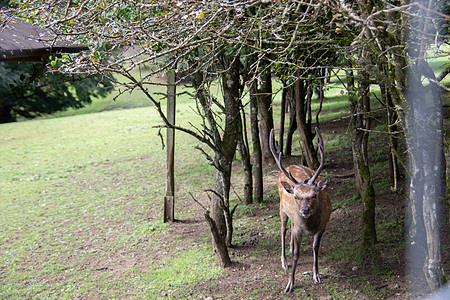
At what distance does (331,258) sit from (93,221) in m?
4.28

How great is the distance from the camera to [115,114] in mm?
22219

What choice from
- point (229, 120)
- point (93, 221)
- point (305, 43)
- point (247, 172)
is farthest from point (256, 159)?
point (305, 43)

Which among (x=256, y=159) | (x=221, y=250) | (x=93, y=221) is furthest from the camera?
(x=93, y=221)

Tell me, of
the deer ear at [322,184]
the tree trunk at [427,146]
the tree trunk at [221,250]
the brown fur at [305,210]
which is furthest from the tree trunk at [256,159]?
the tree trunk at [427,146]

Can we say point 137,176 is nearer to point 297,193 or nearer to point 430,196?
point 297,193

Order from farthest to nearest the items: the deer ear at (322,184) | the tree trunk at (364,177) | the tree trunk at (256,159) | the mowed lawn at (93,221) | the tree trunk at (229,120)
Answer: the tree trunk at (256,159) < the tree trunk at (229,120) < the mowed lawn at (93,221) < the tree trunk at (364,177) < the deer ear at (322,184)

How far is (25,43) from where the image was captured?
482 centimetres

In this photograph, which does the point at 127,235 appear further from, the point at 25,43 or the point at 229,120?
the point at 25,43

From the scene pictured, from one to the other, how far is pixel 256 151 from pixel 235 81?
182 centimetres

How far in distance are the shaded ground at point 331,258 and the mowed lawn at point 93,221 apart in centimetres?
41

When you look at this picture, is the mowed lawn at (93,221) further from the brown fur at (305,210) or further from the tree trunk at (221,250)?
the brown fur at (305,210)

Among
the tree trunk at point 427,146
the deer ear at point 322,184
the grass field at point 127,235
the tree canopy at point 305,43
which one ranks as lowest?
the grass field at point 127,235

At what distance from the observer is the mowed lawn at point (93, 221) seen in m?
5.60

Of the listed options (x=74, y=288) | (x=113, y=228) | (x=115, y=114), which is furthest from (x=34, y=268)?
(x=115, y=114)
